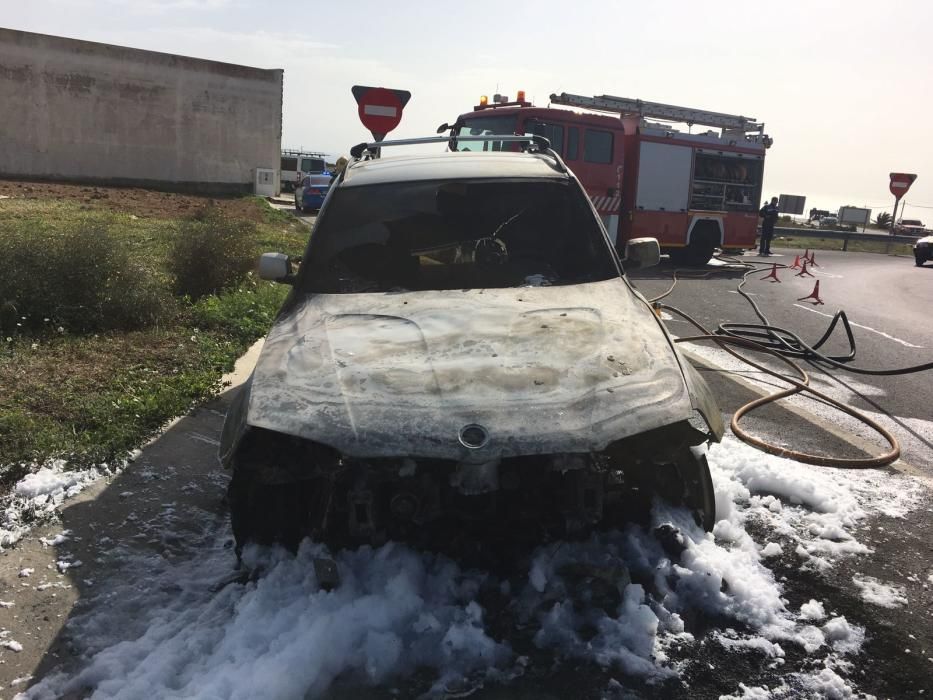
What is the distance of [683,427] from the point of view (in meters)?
2.98

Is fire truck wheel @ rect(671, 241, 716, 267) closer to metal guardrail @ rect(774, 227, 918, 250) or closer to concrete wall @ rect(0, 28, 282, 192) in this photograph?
metal guardrail @ rect(774, 227, 918, 250)

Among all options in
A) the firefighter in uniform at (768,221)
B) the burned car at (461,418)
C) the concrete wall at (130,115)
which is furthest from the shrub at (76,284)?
the concrete wall at (130,115)

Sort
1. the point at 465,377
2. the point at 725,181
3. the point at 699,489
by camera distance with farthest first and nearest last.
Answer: the point at 725,181 < the point at 699,489 < the point at 465,377

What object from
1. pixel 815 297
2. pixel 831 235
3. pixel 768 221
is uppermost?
pixel 768 221

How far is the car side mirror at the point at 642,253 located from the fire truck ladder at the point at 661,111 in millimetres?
12727

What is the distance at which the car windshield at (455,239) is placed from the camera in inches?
162

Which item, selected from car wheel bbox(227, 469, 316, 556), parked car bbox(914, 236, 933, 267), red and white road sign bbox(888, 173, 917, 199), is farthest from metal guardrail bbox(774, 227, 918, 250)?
car wheel bbox(227, 469, 316, 556)

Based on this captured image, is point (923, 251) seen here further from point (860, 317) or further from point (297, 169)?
point (297, 169)

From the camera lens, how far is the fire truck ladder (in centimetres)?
1698

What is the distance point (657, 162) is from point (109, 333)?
42.6 feet

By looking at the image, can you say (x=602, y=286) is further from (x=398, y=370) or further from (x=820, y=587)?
(x=820, y=587)

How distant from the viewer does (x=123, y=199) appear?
23.7 meters

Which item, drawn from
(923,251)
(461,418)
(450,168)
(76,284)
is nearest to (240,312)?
(76,284)

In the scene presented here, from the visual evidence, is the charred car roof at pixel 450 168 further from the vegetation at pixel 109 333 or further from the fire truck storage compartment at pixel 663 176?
the fire truck storage compartment at pixel 663 176
